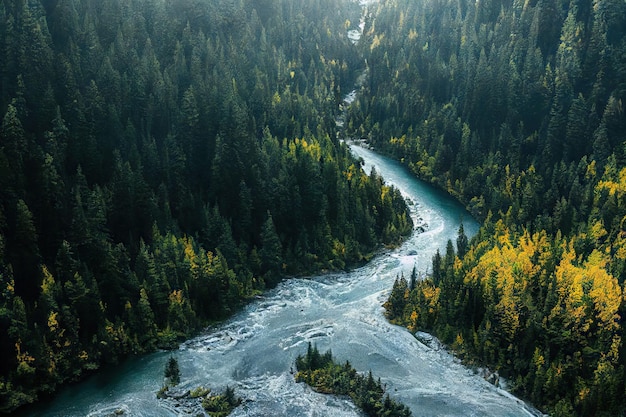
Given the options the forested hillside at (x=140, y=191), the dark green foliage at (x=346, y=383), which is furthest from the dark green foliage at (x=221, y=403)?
the forested hillside at (x=140, y=191)

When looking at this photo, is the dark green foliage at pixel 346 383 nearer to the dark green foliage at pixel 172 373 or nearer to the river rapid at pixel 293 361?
the river rapid at pixel 293 361

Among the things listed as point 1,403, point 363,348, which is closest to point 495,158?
point 363,348

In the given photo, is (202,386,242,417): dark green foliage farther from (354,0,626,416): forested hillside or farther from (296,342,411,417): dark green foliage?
(354,0,626,416): forested hillside

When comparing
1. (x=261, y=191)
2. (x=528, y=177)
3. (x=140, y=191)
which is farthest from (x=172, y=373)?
(x=528, y=177)

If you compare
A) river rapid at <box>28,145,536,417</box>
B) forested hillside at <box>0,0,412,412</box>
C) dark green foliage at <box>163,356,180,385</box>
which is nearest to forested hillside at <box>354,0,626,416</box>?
river rapid at <box>28,145,536,417</box>

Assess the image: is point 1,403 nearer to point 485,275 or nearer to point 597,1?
point 485,275

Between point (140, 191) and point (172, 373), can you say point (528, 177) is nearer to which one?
point (140, 191)
